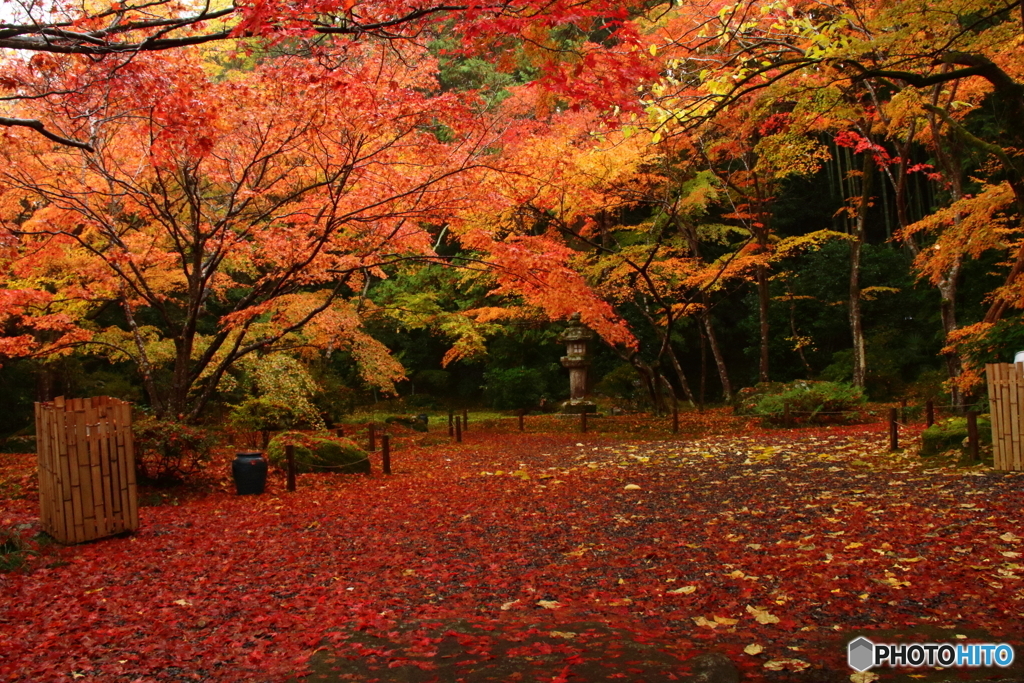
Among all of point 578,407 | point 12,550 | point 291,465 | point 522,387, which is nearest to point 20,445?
point 291,465

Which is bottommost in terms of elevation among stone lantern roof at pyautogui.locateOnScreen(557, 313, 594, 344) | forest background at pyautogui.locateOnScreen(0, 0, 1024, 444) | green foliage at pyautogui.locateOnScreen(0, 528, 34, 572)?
green foliage at pyautogui.locateOnScreen(0, 528, 34, 572)

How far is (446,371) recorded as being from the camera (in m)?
24.8

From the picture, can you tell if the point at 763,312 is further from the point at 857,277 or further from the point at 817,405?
the point at 817,405

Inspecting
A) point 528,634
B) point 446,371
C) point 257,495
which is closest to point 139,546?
point 257,495

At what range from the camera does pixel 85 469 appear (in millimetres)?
6383

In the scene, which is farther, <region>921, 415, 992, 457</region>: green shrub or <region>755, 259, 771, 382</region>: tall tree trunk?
<region>755, 259, 771, 382</region>: tall tree trunk

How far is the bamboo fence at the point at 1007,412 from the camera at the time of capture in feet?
24.1

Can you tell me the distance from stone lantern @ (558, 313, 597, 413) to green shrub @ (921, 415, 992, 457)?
32.0ft

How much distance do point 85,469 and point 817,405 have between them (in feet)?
44.7

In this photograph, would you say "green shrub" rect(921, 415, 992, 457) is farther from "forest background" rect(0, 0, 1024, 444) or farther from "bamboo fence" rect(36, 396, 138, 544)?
"bamboo fence" rect(36, 396, 138, 544)

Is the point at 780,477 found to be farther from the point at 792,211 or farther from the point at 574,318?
the point at 792,211

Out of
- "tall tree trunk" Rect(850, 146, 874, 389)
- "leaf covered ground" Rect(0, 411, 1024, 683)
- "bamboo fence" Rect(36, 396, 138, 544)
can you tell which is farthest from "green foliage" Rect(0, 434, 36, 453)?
"tall tree trunk" Rect(850, 146, 874, 389)

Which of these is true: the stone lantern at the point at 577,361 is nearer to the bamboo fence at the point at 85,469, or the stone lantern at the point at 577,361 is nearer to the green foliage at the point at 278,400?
the green foliage at the point at 278,400

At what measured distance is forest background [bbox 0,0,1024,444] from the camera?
673 centimetres
